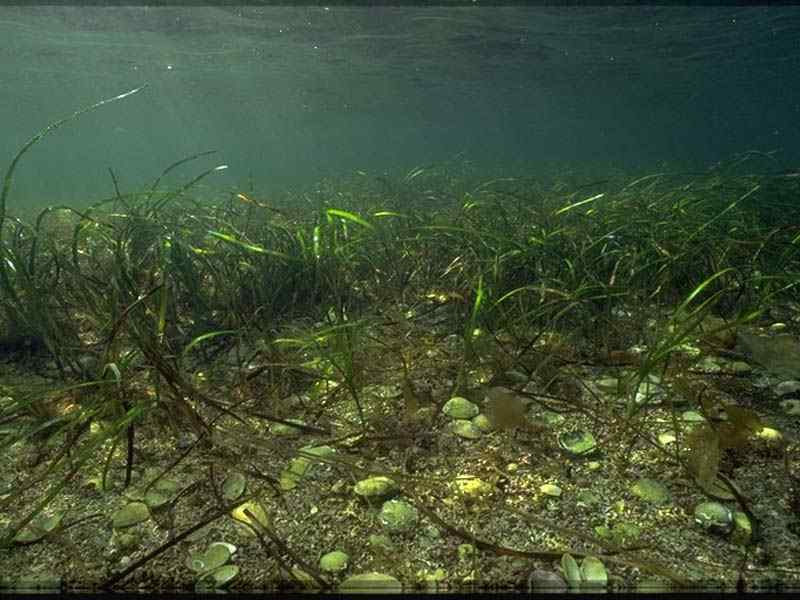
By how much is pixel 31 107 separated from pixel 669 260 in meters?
72.4

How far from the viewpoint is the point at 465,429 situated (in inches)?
90.4

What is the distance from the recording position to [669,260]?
10.6 feet

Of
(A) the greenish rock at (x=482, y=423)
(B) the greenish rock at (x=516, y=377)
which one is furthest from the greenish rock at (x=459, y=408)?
(B) the greenish rock at (x=516, y=377)

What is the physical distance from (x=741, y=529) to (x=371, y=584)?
130 cm

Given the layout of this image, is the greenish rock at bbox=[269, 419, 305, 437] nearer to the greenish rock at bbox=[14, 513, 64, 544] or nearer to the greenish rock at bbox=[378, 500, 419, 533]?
the greenish rock at bbox=[378, 500, 419, 533]

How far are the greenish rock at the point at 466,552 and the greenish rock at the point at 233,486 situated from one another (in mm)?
893

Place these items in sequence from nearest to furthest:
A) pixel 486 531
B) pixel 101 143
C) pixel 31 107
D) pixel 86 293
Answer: pixel 486 531 → pixel 86 293 → pixel 31 107 → pixel 101 143

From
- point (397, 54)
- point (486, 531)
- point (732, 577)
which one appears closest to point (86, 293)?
point (486, 531)

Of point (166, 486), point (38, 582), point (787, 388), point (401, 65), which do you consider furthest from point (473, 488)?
point (401, 65)

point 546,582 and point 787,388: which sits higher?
point 546,582

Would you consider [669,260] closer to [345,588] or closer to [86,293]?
[345,588]

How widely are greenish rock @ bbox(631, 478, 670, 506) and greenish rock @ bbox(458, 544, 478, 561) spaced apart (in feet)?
2.36

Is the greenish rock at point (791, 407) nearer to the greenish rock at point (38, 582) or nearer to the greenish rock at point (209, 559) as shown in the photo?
the greenish rock at point (209, 559)

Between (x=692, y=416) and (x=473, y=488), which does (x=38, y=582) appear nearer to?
(x=473, y=488)
